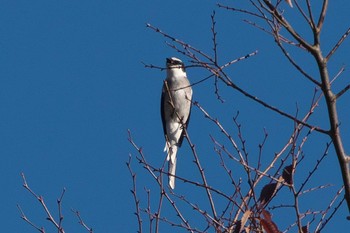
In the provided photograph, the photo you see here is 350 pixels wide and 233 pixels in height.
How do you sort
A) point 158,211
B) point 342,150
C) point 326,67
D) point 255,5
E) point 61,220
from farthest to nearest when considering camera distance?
point 158,211 → point 61,220 → point 255,5 → point 326,67 → point 342,150

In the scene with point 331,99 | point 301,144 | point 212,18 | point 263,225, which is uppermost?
point 212,18

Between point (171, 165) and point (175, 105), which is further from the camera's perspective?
point (175, 105)

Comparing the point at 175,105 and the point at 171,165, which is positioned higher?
the point at 175,105

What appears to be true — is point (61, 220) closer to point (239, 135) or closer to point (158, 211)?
point (158, 211)

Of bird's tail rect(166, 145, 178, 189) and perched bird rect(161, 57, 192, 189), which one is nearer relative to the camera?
bird's tail rect(166, 145, 178, 189)

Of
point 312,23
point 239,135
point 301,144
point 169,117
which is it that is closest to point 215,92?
point 239,135

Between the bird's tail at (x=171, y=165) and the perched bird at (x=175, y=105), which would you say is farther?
the perched bird at (x=175, y=105)

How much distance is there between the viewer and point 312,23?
2092 mm

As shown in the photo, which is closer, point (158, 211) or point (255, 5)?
point (255, 5)

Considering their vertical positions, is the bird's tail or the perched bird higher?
the perched bird

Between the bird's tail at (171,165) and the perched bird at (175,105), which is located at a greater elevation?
the perched bird at (175,105)

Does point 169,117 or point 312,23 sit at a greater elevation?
point 169,117

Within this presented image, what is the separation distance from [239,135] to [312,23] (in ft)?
4.03

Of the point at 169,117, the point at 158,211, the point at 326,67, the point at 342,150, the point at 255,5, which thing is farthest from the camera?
the point at 169,117
